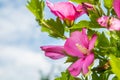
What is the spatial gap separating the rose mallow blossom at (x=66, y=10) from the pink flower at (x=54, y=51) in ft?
0.52

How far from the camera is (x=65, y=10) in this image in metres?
1.67

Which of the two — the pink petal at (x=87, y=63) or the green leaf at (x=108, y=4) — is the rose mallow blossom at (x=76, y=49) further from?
the green leaf at (x=108, y=4)

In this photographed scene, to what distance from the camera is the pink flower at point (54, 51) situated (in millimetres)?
1584

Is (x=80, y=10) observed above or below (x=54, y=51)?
above

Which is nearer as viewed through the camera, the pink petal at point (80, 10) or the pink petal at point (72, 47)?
the pink petal at point (72, 47)

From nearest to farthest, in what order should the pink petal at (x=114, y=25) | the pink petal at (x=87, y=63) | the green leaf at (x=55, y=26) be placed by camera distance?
the pink petal at (x=114, y=25) → the pink petal at (x=87, y=63) → the green leaf at (x=55, y=26)

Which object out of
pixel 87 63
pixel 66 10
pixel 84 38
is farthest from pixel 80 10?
pixel 87 63

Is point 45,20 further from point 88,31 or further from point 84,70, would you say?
point 84,70

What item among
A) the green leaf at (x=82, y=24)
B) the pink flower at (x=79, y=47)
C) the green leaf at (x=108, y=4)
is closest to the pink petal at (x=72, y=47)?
the pink flower at (x=79, y=47)

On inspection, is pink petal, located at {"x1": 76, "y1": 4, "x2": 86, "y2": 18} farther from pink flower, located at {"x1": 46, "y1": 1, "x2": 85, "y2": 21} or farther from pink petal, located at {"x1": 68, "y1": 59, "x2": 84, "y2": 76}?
pink petal, located at {"x1": 68, "y1": 59, "x2": 84, "y2": 76}

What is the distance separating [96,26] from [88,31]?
2.8 inches

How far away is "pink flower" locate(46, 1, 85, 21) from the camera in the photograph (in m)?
1.66

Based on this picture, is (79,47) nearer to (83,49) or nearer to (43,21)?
(83,49)

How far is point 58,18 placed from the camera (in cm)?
171
